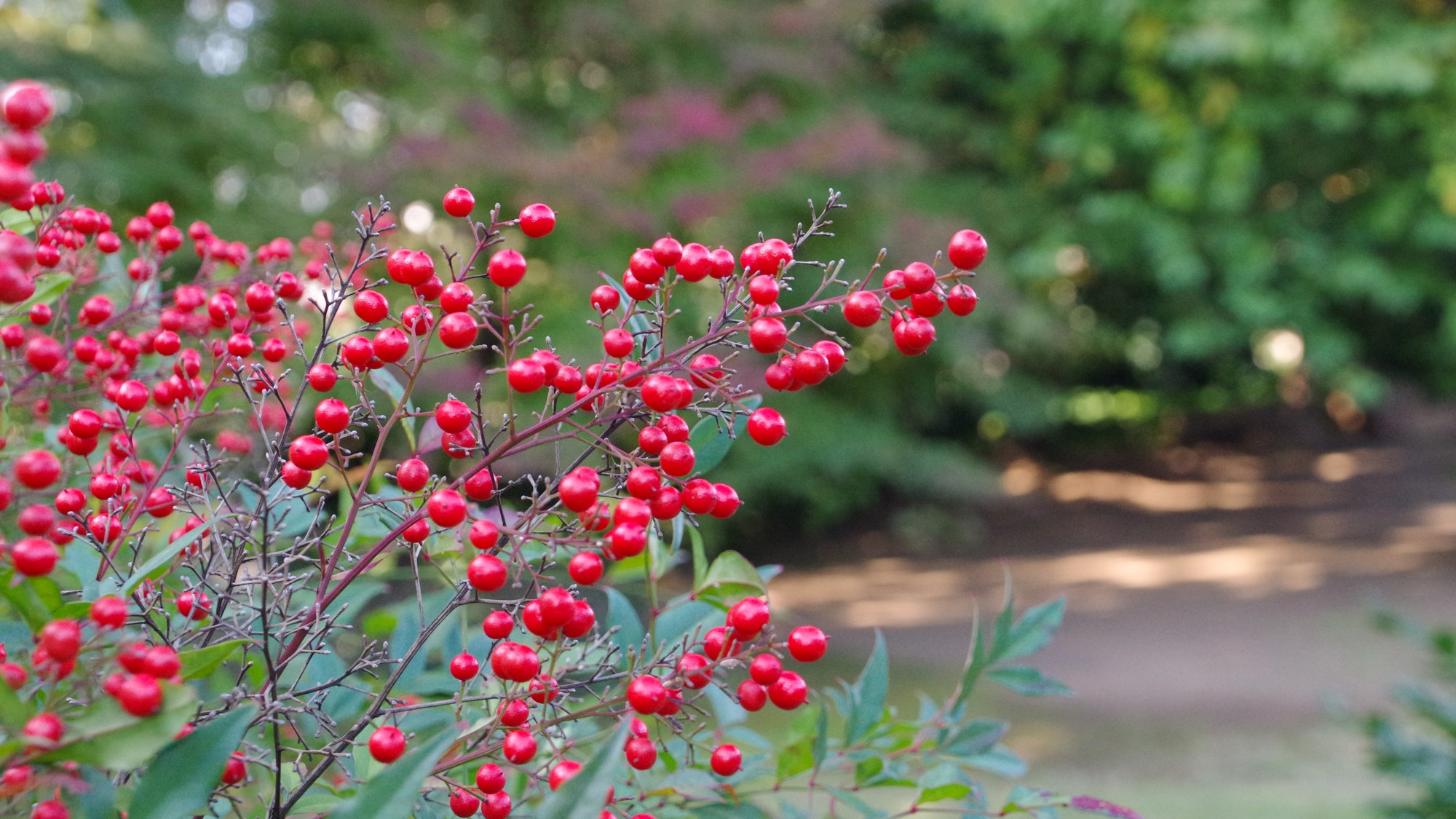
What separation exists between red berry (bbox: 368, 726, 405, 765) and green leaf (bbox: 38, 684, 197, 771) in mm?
132

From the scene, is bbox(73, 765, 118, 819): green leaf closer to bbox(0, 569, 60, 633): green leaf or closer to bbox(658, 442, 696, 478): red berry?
bbox(0, 569, 60, 633): green leaf

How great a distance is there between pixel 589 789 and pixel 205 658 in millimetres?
220

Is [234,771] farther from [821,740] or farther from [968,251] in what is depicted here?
[968,251]

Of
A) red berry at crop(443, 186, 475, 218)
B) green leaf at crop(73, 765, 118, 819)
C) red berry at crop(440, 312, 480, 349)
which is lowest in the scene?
green leaf at crop(73, 765, 118, 819)

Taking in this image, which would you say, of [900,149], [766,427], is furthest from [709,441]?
[900,149]

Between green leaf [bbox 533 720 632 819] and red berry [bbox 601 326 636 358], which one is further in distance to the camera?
red berry [bbox 601 326 636 358]

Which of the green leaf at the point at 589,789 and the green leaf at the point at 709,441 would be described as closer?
the green leaf at the point at 589,789

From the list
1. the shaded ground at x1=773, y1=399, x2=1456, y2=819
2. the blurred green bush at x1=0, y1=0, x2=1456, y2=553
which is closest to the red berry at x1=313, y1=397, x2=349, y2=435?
the shaded ground at x1=773, y1=399, x2=1456, y2=819

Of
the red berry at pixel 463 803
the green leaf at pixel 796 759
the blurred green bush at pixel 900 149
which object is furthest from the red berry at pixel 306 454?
the blurred green bush at pixel 900 149

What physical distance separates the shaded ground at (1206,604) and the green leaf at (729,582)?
1988 mm

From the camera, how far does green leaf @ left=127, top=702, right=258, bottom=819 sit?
0.54m

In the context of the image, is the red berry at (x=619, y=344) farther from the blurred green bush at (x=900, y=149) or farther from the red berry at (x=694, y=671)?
the blurred green bush at (x=900, y=149)

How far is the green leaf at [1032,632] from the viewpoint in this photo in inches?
38.2

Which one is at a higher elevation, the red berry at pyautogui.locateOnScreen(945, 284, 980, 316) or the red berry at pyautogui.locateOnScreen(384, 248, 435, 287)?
the red berry at pyautogui.locateOnScreen(945, 284, 980, 316)
